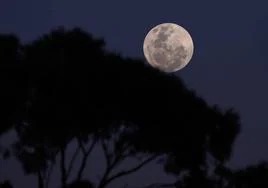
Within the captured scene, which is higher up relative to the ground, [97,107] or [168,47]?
[168,47]

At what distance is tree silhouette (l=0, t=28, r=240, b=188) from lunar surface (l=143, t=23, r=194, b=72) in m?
1.92

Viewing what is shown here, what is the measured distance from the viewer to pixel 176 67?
29812mm

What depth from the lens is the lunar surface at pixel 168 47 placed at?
3005 centimetres

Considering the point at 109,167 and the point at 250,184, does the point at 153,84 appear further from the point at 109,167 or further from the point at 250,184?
the point at 250,184

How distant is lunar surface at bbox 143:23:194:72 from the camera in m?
30.0

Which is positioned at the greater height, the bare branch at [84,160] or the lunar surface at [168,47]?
the lunar surface at [168,47]

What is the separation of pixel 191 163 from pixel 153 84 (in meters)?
3.91

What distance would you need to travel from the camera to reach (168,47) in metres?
31.0

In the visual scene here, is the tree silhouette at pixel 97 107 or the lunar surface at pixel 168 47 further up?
the lunar surface at pixel 168 47

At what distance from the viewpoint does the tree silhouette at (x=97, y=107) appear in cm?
2641

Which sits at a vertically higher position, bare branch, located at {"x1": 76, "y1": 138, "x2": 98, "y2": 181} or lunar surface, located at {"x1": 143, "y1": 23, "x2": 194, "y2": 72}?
lunar surface, located at {"x1": 143, "y1": 23, "x2": 194, "y2": 72}

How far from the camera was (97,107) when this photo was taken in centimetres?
2659

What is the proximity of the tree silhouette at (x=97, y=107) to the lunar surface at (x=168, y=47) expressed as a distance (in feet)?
6.31

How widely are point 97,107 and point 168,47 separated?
5678 mm
